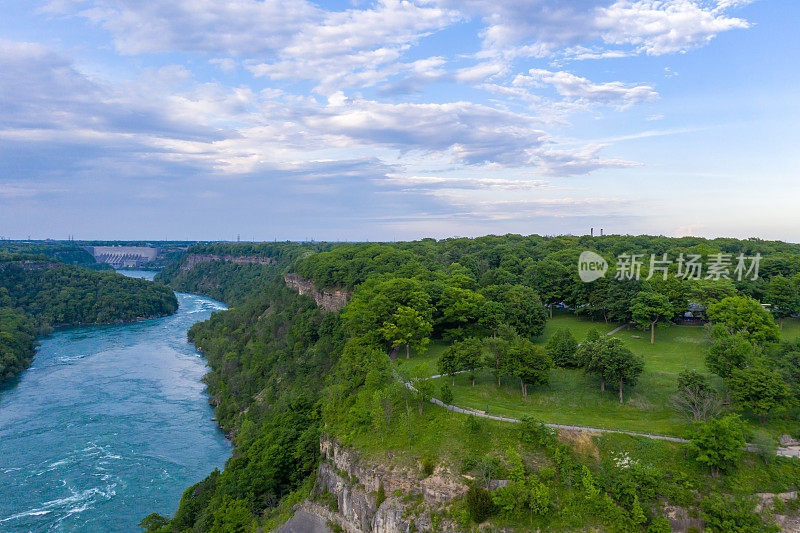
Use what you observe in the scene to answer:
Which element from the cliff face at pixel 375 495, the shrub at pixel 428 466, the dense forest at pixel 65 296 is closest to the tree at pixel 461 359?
the shrub at pixel 428 466

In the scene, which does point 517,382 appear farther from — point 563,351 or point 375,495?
point 375,495

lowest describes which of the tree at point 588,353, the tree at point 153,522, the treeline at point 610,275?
the tree at point 153,522

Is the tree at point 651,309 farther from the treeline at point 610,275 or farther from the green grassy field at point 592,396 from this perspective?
the green grassy field at point 592,396

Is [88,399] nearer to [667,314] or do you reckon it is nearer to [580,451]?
[580,451]

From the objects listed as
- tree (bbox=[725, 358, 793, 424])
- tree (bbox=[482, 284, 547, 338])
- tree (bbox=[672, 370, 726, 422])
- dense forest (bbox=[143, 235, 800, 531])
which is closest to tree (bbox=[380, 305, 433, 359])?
dense forest (bbox=[143, 235, 800, 531])

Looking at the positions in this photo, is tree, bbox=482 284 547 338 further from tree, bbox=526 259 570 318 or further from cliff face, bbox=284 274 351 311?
cliff face, bbox=284 274 351 311
